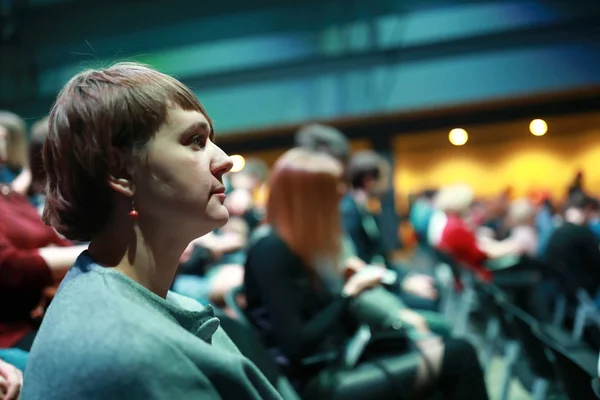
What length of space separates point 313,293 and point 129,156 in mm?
1411

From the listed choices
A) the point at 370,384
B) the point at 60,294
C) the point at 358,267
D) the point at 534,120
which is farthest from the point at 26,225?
the point at 534,120

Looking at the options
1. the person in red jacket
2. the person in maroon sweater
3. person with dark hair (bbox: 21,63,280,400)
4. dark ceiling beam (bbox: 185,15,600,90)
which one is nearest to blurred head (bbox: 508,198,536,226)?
the person in red jacket

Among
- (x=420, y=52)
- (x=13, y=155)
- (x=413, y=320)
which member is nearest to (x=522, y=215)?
(x=420, y=52)

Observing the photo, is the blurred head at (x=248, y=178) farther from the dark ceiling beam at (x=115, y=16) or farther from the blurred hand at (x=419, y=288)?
the dark ceiling beam at (x=115, y=16)

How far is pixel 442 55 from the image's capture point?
288 inches

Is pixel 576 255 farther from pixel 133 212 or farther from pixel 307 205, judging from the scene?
pixel 133 212

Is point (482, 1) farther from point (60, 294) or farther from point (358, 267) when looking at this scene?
point (60, 294)

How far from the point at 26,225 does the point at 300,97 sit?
618cm

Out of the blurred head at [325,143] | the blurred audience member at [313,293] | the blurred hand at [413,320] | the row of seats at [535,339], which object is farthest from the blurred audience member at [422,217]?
the blurred audience member at [313,293]

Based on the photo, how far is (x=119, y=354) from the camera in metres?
0.78

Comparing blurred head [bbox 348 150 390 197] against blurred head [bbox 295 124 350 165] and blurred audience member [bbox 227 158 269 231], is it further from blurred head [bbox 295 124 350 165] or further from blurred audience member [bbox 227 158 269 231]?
blurred audience member [bbox 227 158 269 231]

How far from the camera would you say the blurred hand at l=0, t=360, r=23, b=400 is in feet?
3.83

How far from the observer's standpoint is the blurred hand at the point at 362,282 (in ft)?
7.50

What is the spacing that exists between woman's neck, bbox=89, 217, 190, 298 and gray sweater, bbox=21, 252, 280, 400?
1.8 inches
